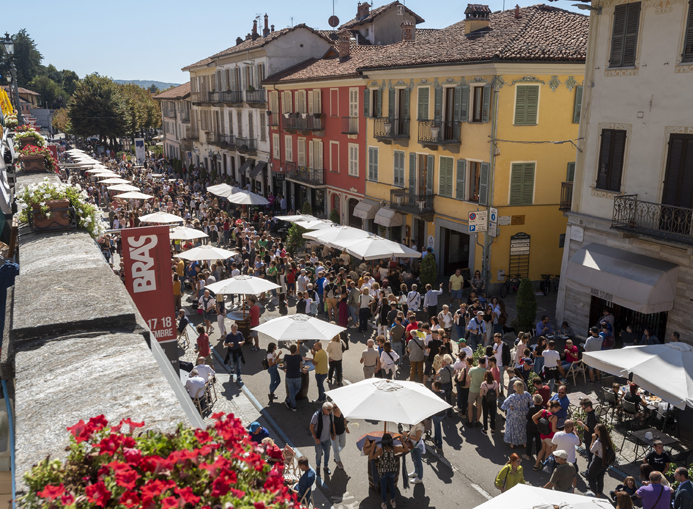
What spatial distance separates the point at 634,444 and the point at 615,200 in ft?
22.5

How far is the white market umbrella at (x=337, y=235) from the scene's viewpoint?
22422 millimetres

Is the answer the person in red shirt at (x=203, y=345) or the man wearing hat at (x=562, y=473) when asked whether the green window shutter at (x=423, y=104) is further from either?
the man wearing hat at (x=562, y=473)

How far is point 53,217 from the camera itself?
822 centimetres

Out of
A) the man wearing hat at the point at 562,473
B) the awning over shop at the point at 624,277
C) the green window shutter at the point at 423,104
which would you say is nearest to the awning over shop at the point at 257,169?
the green window shutter at the point at 423,104

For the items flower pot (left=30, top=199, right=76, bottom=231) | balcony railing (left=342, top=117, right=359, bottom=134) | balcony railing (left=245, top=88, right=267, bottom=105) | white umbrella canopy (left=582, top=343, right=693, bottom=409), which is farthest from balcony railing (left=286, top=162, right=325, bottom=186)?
flower pot (left=30, top=199, right=76, bottom=231)

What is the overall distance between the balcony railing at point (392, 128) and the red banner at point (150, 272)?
1859cm

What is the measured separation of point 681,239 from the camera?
14016 millimetres

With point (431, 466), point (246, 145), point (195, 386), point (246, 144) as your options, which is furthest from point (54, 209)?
point (246, 144)

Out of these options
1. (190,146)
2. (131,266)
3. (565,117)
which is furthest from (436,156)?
(190,146)

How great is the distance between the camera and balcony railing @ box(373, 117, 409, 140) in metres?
26.8

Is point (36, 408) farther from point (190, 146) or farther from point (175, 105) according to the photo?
point (175, 105)

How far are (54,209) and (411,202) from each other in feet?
63.7

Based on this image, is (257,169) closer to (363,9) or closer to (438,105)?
(363,9)

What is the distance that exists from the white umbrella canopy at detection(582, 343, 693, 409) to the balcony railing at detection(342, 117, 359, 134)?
21.7m
